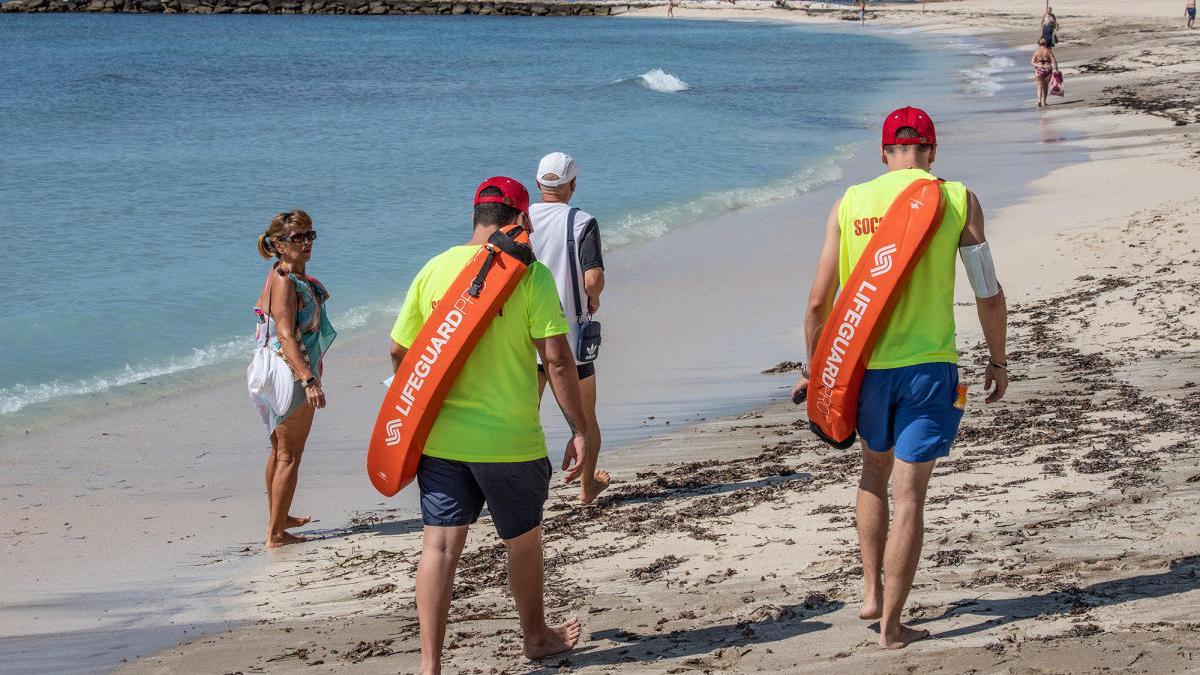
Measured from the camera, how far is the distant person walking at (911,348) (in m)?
3.96

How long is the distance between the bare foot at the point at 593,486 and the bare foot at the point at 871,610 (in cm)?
202

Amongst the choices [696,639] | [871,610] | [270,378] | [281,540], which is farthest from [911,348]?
[281,540]

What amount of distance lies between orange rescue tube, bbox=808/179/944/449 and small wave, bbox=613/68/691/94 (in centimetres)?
3379

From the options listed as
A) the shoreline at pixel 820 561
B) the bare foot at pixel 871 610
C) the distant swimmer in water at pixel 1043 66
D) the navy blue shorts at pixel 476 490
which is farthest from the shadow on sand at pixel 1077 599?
the distant swimmer in water at pixel 1043 66

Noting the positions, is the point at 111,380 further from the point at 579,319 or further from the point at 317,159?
the point at 317,159

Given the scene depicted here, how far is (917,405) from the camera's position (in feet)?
13.0

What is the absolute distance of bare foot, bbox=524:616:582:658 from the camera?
165 inches

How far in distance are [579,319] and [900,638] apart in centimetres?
218

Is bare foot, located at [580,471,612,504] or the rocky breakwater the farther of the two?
the rocky breakwater

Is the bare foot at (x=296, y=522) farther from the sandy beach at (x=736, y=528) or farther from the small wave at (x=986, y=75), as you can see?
the small wave at (x=986, y=75)

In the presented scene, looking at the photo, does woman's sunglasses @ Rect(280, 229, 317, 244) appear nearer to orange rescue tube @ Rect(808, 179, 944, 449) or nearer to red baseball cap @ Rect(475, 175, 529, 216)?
red baseball cap @ Rect(475, 175, 529, 216)

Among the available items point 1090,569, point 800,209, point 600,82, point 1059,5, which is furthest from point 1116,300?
point 1059,5

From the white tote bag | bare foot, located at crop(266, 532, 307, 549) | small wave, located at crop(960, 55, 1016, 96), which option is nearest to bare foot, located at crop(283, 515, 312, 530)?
bare foot, located at crop(266, 532, 307, 549)

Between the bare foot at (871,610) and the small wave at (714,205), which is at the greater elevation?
the bare foot at (871,610)
